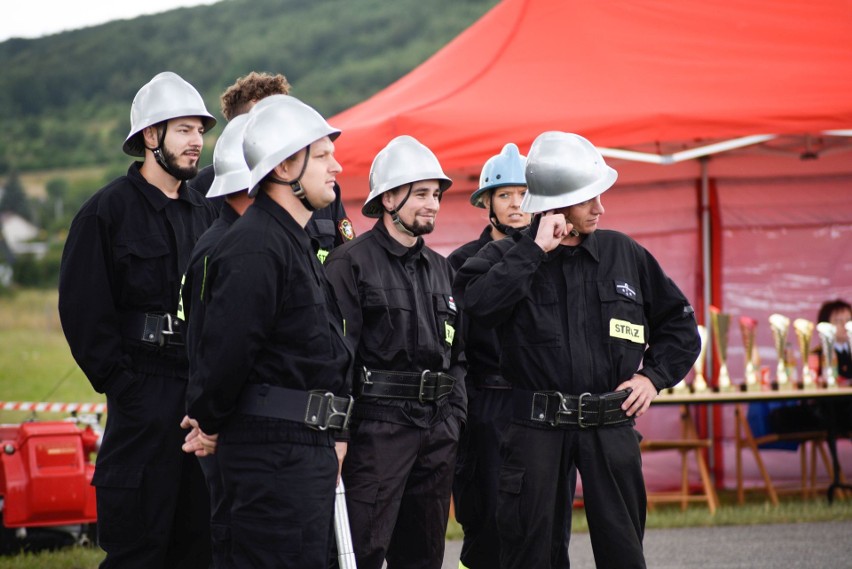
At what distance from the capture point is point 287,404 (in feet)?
11.8

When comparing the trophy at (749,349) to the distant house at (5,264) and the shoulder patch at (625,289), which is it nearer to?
the shoulder patch at (625,289)

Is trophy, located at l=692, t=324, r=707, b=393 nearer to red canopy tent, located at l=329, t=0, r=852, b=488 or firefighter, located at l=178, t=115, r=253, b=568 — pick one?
red canopy tent, located at l=329, t=0, r=852, b=488

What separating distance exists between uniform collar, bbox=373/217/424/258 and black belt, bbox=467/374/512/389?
816 millimetres

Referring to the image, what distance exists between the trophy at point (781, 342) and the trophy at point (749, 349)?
15 centimetres

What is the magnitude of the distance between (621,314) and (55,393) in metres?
15.1

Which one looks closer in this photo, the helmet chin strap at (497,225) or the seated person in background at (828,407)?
the helmet chin strap at (497,225)

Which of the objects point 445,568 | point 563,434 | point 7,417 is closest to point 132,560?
point 563,434

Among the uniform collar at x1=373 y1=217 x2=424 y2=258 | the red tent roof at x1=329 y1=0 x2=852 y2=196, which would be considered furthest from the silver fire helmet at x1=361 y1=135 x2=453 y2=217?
the red tent roof at x1=329 y1=0 x2=852 y2=196

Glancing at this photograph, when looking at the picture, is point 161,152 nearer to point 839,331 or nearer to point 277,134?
point 277,134

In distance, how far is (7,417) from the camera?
13.9 m

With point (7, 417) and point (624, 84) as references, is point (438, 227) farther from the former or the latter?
point (7, 417)

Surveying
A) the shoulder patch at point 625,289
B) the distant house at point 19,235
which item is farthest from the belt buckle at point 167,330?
the distant house at point 19,235

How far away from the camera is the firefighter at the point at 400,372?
4602mm

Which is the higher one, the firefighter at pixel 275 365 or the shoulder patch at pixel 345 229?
the shoulder patch at pixel 345 229
